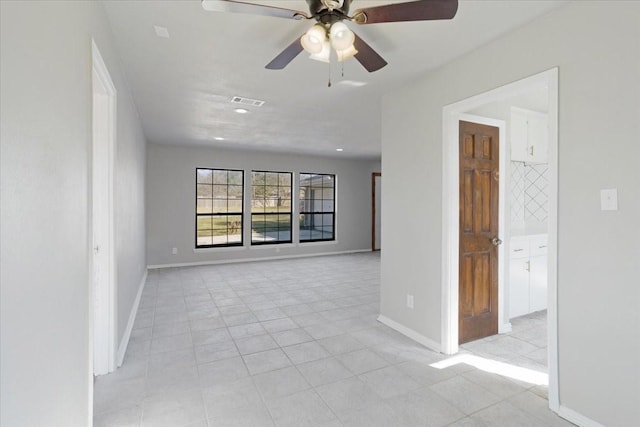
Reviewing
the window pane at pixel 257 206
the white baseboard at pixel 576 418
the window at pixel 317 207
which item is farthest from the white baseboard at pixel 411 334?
the window at pixel 317 207

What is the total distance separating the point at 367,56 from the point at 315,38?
40cm

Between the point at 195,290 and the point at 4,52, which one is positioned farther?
the point at 195,290

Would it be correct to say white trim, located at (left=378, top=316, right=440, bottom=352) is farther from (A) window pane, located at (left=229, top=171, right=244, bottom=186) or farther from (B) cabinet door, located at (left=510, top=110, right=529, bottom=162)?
(A) window pane, located at (left=229, top=171, right=244, bottom=186)

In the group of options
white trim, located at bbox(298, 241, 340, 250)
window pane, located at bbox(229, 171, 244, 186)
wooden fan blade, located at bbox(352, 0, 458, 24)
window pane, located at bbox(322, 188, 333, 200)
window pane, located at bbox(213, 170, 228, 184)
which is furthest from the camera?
window pane, located at bbox(322, 188, 333, 200)

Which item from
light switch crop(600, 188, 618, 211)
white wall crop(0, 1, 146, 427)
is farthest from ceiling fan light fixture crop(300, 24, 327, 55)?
light switch crop(600, 188, 618, 211)

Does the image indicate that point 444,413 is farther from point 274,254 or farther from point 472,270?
point 274,254

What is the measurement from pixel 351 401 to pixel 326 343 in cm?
91

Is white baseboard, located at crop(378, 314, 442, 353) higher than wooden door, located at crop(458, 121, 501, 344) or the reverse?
the reverse

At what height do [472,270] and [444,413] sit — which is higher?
[472,270]

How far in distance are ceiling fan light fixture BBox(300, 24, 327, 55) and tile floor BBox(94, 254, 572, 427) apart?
7.02ft

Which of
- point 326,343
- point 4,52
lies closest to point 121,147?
point 4,52

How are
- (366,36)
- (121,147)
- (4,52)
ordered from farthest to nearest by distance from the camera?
(121,147), (366,36), (4,52)

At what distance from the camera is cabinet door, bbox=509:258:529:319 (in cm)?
357

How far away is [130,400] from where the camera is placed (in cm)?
214
